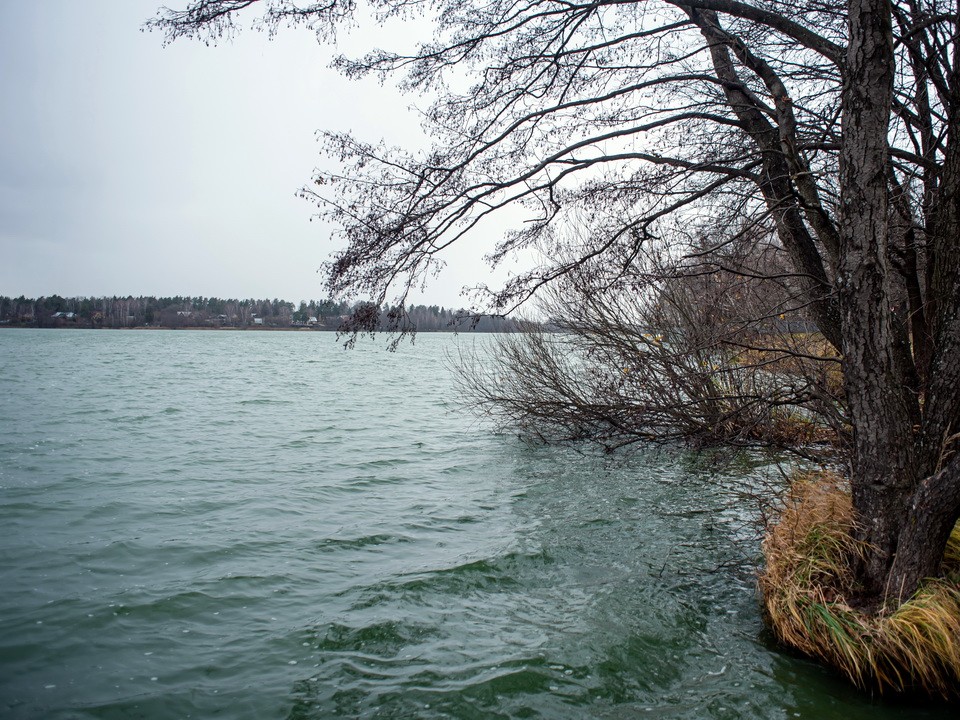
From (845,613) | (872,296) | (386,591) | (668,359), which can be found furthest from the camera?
(668,359)

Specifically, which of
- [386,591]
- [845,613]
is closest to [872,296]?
[845,613]

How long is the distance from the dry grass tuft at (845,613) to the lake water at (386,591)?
0.19 meters

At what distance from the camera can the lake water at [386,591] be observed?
15.7ft

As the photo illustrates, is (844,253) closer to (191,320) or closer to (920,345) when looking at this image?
(920,345)

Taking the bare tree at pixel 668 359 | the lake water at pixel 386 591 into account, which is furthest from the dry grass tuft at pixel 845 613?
the bare tree at pixel 668 359

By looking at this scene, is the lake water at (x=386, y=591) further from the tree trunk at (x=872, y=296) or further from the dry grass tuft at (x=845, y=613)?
the tree trunk at (x=872, y=296)

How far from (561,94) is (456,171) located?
67.0 inches

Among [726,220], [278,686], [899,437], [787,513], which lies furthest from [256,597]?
[726,220]

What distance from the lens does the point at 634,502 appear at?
996 cm

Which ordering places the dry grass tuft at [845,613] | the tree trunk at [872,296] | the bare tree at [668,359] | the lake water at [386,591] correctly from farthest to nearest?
the bare tree at [668,359] → the lake water at [386,591] → the tree trunk at [872,296] → the dry grass tuft at [845,613]

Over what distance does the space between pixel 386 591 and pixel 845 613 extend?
14.0ft

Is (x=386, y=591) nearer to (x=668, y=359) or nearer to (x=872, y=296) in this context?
(x=668, y=359)

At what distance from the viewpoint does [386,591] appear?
6793mm

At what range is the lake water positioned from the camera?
4.80 m
